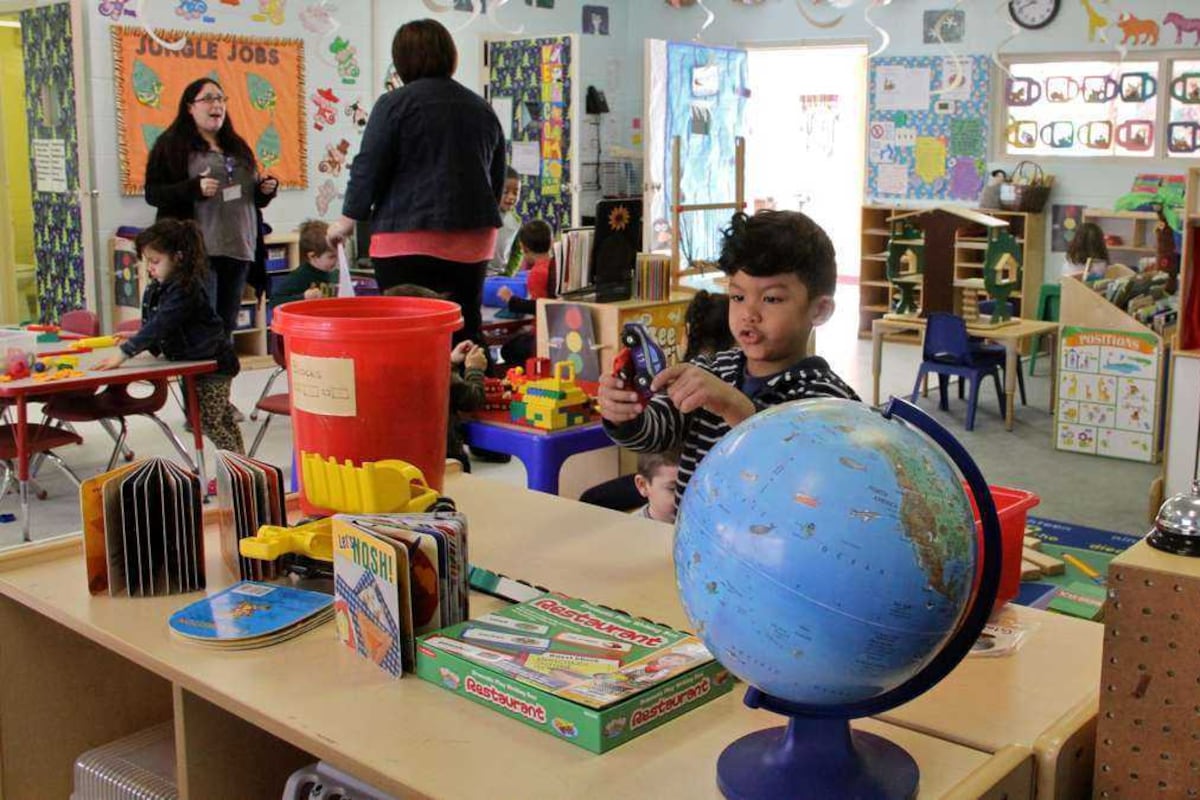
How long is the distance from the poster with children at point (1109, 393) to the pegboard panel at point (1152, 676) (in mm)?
5110

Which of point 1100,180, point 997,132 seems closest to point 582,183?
point 997,132

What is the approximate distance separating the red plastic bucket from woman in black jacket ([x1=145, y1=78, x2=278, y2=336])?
14.0 ft

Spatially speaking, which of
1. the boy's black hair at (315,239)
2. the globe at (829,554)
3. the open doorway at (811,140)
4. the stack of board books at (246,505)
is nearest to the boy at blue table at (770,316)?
the stack of board books at (246,505)

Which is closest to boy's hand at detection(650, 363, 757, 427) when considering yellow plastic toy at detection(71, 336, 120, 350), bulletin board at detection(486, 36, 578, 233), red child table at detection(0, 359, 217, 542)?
red child table at detection(0, 359, 217, 542)

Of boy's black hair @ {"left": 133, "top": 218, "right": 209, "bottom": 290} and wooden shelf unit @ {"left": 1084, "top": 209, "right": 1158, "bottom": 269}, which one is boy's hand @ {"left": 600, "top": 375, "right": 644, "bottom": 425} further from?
wooden shelf unit @ {"left": 1084, "top": 209, "right": 1158, "bottom": 269}

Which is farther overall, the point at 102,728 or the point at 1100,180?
the point at 1100,180

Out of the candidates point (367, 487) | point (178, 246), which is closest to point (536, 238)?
point (178, 246)

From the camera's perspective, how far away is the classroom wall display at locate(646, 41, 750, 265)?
32.0 ft

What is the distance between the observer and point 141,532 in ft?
6.17

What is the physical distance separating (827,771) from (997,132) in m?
8.82

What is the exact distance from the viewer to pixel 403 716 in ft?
4.87

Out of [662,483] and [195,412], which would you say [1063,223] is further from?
[662,483]

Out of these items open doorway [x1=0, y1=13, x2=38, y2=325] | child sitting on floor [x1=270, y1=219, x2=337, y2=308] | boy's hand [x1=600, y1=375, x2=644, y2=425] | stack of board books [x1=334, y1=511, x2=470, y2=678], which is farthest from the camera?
open doorway [x1=0, y1=13, x2=38, y2=325]

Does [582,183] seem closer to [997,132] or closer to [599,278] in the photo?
[997,132]
